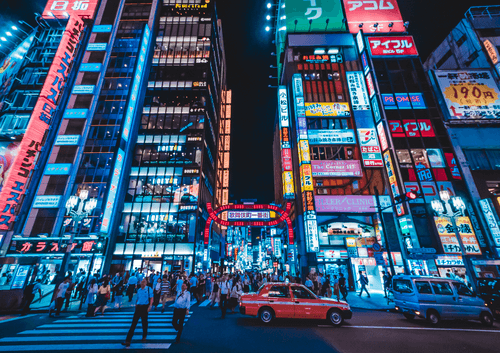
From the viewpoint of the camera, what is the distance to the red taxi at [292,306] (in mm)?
9258

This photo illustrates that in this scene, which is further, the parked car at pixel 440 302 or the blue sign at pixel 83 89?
the blue sign at pixel 83 89

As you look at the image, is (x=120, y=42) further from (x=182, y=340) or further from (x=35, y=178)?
(x=182, y=340)

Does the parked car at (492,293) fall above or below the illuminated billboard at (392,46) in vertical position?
below

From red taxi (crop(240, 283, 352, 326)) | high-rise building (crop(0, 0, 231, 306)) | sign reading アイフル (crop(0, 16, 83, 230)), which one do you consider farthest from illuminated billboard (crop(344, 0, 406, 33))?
red taxi (crop(240, 283, 352, 326))

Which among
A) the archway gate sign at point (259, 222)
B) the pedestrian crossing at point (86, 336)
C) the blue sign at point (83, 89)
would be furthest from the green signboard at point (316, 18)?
the pedestrian crossing at point (86, 336)

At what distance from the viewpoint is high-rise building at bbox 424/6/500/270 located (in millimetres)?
22094

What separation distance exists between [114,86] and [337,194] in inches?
1496

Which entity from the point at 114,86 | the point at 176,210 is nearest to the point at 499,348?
the point at 176,210

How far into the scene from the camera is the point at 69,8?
34688mm

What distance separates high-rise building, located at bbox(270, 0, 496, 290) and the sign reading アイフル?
27981 mm

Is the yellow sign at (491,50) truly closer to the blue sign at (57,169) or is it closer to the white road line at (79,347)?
the white road line at (79,347)

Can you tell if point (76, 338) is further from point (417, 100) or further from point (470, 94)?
point (470, 94)

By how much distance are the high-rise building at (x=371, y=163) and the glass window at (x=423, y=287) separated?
9.17m

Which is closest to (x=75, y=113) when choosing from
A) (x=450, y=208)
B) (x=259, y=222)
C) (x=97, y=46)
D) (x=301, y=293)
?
(x=97, y=46)
